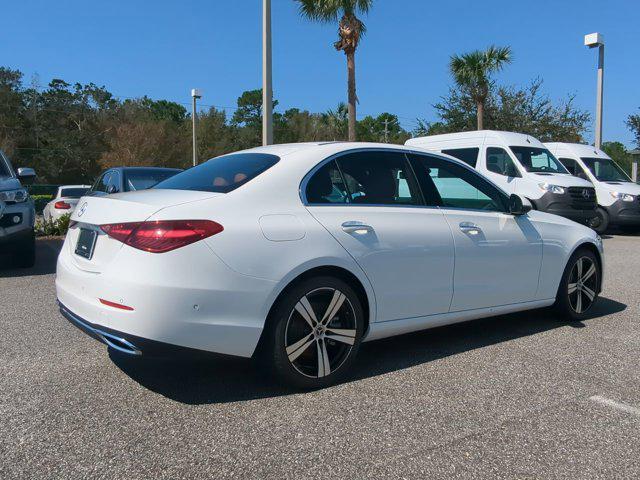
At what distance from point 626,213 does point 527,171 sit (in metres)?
3.42

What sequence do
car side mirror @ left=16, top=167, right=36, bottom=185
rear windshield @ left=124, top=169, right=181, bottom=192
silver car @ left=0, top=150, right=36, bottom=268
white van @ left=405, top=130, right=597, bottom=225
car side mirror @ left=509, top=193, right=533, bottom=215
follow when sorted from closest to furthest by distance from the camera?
1. car side mirror @ left=509, top=193, right=533, bottom=215
2. silver car @ left=0, top=150, right=36, bottom=268
3. car side mirror @ left=16, top=167, right=36, bottom=185
4. rear windshield @ left=124, top=169, right=181, bottom=192
5. white van @ left=405, top=130, right=597, bottom=225

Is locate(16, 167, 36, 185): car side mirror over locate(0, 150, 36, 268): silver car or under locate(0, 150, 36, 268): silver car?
over

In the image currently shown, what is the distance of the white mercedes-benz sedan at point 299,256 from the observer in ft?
10.5

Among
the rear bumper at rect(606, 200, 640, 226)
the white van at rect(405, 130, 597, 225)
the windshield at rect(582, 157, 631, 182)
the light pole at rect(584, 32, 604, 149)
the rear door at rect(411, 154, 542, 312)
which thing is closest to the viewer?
the rear door at rect(411, 154, 542, 312)

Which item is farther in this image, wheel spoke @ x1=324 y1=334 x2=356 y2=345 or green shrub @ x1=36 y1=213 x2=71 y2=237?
green shrub @ x1=36 y1=213 x2=71 y2=237

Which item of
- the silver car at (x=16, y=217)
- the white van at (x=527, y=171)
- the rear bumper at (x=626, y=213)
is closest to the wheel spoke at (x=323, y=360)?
the silver car at (x=16, y=217)

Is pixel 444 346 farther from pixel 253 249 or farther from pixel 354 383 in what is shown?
pixel 253 249

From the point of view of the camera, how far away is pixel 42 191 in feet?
136

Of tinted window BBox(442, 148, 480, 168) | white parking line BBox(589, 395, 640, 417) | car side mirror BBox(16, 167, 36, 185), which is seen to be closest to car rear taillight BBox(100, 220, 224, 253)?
white parking line BBox(589, 395, 640, 417)

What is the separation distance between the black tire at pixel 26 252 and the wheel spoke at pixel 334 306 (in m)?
6.02

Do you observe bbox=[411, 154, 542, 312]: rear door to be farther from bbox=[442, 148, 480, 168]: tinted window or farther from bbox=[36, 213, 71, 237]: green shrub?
bbox=[36, 213, 71, 237]: green shrub

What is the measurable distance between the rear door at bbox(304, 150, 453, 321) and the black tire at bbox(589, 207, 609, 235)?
452 inches

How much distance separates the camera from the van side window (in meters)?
12.7

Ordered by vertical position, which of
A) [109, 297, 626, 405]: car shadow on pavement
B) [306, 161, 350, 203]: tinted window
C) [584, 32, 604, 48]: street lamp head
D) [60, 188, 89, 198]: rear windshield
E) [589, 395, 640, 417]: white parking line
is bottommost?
[589, 395, 640, 417]: white parking line
